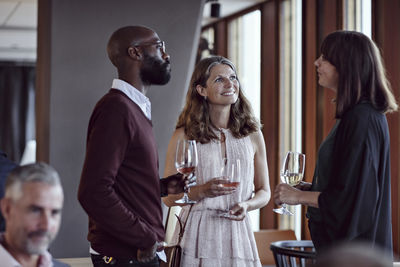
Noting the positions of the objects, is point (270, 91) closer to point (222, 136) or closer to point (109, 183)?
point (222, 136)

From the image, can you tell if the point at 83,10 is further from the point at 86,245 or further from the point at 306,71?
the point at 306,71

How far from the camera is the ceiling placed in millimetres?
6984

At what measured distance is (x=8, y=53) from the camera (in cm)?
1144

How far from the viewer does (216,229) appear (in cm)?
263

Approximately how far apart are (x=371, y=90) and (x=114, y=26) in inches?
86.4

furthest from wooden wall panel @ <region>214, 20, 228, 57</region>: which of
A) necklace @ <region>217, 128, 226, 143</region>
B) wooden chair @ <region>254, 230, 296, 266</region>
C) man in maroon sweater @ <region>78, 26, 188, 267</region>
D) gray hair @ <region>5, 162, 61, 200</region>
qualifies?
gray hair @ <region>5, 162, 61, 200</region>

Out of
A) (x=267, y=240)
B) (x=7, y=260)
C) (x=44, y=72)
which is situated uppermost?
(x=44, y=72)

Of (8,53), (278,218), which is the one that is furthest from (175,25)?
(8,53)

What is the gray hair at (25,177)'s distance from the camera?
1469 millimetres

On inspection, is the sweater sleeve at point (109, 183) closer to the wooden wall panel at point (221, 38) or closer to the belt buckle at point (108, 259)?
the belt buckle at point (108, 259)

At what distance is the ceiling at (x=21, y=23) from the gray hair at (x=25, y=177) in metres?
5.38

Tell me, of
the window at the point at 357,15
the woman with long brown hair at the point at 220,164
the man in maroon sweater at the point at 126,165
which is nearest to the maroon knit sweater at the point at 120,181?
the man in maroon sweater at the point at 126,165

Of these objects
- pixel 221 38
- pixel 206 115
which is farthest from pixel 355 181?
pixel 221 38

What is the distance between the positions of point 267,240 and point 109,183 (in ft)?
9.81
